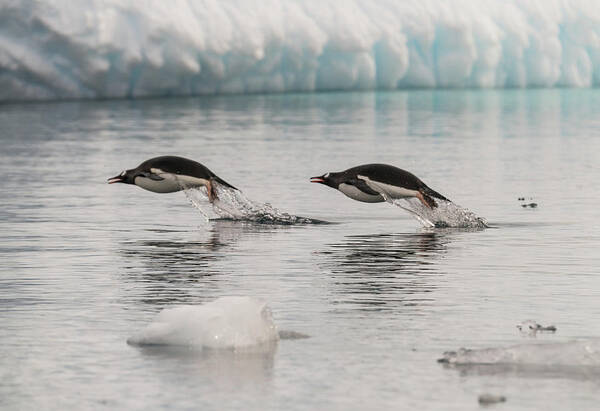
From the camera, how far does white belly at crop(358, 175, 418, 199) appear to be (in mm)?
19516

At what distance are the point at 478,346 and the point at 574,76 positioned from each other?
2711 inches

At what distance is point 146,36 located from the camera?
57938 mm

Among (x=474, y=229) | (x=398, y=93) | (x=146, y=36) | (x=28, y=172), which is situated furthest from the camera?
(x=398, y=93)

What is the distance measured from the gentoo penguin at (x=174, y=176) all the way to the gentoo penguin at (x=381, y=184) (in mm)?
1585

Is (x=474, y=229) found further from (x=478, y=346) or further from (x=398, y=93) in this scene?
(x=398, y=93)

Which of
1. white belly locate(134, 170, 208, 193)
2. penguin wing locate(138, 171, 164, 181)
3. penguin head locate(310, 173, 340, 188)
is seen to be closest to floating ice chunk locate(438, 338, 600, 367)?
penguin head locate(310, 173, 340, 188)

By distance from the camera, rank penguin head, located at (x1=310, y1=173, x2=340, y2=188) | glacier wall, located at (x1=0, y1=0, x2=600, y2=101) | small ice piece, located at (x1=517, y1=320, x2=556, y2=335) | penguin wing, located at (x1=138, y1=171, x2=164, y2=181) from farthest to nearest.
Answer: glacier wall, located at (x1=0, y1=0, x2=600, y2=101) < penguin wing, located at (x1=138, y1=171, x2=164, y2=181) < penguin head, located at (x1=310, y1=173, x2=340, y2=188) < small ice piece, located at (x1=517, y1=320, x2=556, y2=335)

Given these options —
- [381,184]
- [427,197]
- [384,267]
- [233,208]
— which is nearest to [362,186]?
[381,184]

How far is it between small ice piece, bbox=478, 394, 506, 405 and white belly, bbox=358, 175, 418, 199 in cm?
1048

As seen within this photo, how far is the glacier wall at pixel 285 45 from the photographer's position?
184 ft

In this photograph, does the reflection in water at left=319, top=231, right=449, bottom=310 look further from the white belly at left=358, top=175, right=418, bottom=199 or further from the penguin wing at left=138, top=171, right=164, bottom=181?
the penguin wing at left=138, top=171, right=164, bottom=181

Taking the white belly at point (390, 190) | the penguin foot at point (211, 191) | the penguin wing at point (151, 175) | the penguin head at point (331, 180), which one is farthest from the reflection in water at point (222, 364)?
the penguin wing at point (151, 175)

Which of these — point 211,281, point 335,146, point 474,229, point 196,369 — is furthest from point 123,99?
point 196,369

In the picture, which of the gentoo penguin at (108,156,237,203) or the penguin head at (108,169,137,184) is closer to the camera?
the gentoo penguin at (108,156,237,203)
